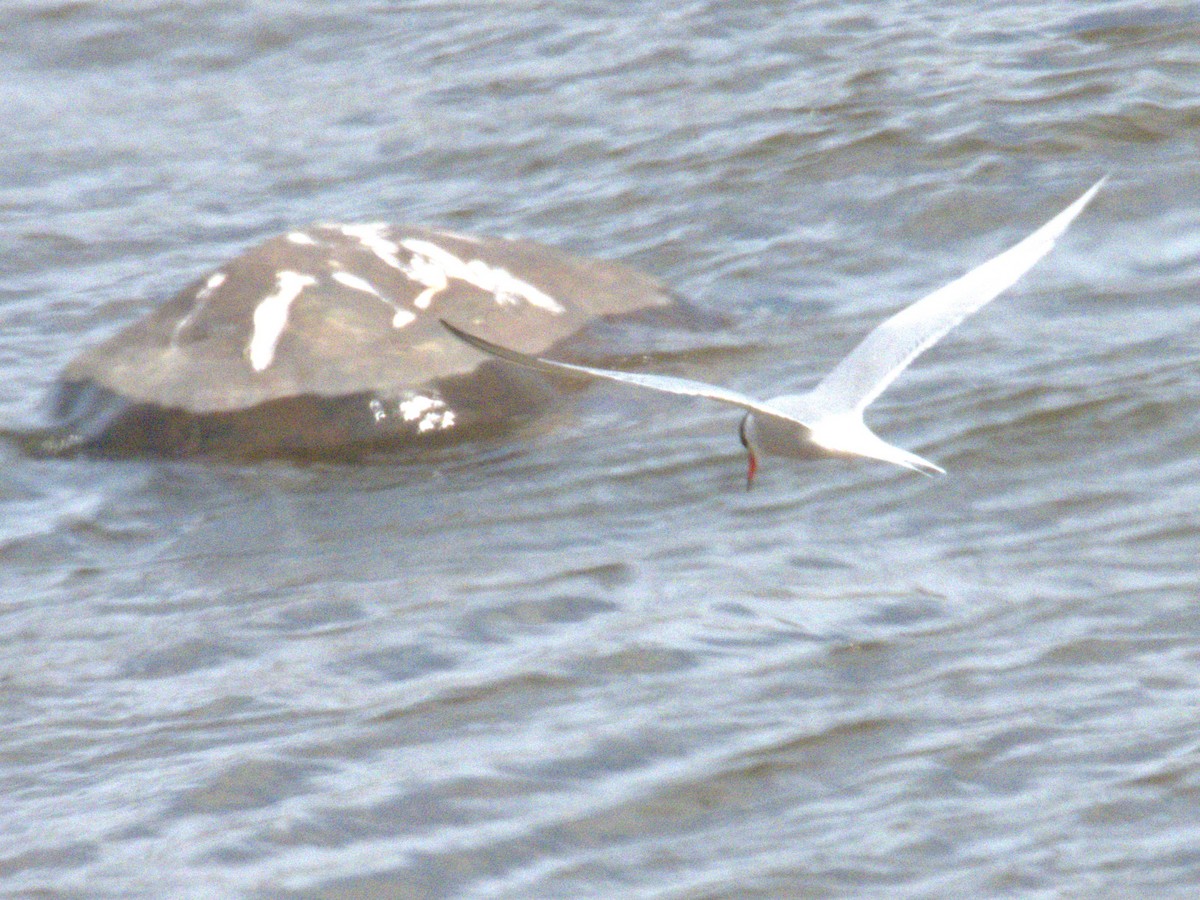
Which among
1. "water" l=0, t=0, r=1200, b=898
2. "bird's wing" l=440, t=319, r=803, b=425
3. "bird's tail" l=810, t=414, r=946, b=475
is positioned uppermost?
"bird's wing" l=440, t=319, r=803, b=425

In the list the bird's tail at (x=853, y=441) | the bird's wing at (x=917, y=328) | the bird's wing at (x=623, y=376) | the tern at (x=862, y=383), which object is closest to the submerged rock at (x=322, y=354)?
the tern at (x=862, y=383)

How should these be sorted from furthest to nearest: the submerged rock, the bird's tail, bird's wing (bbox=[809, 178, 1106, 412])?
the submerged rock → bird's wing (bbox=[809, 178, 1106, 412]) → the bird's tail

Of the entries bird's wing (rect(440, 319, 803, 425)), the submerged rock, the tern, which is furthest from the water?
bird's wing (rect(440, 319, 803, 425))

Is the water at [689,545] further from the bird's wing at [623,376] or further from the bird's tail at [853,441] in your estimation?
the bird's wing at [623,376]

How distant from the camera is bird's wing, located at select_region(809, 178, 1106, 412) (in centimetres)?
448

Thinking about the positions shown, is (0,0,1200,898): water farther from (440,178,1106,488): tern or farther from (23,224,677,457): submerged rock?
(440,178,1106,488): tern

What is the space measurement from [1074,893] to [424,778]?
125 centimetres

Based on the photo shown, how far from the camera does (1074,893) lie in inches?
137

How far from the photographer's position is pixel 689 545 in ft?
17.2

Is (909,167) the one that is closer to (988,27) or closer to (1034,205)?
(1034,205)

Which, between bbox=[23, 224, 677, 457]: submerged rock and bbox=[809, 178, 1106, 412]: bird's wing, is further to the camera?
bbox=[23, 224, 677, 457]: submerged rock

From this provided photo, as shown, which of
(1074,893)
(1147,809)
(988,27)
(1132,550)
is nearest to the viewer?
(1074,893)

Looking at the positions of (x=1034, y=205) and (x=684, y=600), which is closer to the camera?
(x=684, y=600)

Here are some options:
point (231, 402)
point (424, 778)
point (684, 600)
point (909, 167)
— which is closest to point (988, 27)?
point (909, 167)
